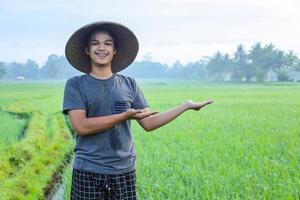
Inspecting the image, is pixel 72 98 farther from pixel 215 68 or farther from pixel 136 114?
pixel 215 68

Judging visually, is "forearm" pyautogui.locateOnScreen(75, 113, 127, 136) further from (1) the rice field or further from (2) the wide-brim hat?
(1) the rice field

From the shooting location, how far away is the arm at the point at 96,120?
191cm

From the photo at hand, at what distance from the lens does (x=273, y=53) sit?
3969 cm

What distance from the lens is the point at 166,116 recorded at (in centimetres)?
211

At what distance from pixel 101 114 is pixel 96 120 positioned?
0.20ft

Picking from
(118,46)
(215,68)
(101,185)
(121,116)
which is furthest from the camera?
(215,68)

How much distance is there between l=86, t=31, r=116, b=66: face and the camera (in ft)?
6.66

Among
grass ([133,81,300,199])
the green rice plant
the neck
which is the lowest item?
the green rice plant

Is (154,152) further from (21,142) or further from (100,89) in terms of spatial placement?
(100,89)

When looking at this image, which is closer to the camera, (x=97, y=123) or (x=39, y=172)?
(x=97, y=123)

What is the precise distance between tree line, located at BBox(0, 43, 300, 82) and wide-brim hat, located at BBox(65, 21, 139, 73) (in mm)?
21249

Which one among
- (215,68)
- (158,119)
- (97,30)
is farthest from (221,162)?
(215,68)

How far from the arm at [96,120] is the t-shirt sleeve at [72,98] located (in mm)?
22

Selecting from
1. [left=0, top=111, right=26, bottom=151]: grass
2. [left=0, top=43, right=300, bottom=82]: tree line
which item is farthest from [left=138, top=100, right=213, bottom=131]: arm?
[left=0, top=43, right=300, bottom=82]: tree line
